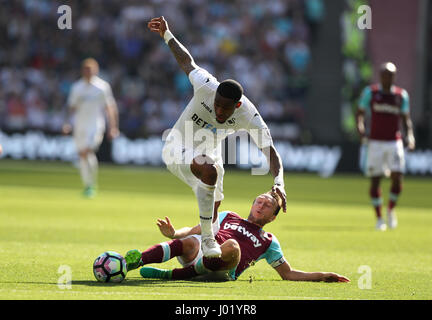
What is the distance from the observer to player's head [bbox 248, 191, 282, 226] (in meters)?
8.56

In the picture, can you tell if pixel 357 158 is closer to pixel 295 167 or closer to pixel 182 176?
pixel 295 167

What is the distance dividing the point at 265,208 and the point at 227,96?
4.08 feet

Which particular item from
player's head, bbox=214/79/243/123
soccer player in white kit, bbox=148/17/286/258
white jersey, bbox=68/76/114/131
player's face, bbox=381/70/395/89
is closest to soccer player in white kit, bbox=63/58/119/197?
white jersey, bbox=68/76/114/131

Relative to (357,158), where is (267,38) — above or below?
above

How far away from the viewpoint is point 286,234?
13.6m

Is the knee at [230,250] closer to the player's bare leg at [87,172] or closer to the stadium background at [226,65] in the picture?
the player's bare leg at [87,172]

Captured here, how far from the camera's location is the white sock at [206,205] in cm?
800

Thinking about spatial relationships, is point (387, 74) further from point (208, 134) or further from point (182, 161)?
point (182, 161)

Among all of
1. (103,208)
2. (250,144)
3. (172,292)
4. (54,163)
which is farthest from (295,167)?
(172,292)

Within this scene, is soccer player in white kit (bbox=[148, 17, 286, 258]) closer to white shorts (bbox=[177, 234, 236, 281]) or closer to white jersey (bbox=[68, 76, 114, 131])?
white shorts (bbox=[177, 234, 236, 281])

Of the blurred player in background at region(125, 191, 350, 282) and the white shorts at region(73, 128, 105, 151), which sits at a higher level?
the white shorts at region(73, 128, 105, 151)

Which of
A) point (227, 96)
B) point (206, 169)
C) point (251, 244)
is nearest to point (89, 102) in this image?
point (251, 244)

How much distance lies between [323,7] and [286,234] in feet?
56.4

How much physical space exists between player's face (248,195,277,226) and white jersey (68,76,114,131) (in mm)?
12026
